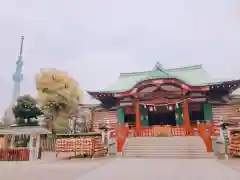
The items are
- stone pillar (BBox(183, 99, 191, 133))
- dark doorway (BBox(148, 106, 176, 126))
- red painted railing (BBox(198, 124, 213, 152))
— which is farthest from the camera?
dark doorway (BBox(148, 106, 176, 126))

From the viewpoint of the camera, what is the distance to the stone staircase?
1318 cm

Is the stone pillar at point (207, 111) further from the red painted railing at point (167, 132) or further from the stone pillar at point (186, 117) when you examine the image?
the red painted railing at point (167, 132)

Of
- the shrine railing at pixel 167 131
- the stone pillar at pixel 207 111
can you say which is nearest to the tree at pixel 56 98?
the shrine railing at pixel 167 131

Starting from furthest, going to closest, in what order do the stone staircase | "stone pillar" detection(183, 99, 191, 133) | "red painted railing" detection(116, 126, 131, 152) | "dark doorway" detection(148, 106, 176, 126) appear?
"dark doorway" detection(148, 106, 176, 126) → "stone pillar" detection(183, 99, 191, 133) → "red painted railing" detection(116, 126, 131, 152) → the stone staircase

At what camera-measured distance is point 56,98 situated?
23125 mm

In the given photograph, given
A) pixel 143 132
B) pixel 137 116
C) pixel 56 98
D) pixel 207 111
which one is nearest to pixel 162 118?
pixel 207 111

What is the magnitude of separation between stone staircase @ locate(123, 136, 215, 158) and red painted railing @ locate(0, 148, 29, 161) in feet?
21.2

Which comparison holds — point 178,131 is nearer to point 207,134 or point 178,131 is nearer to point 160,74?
point 207,134

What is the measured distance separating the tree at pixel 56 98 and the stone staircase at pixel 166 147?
10134 millimetres

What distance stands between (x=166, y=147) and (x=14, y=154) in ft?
32.8

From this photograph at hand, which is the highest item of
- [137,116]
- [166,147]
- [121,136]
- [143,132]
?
[137,116]

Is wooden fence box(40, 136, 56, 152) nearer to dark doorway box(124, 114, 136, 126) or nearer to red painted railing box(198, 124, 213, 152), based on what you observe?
dark doorway box(124, 114, 136, 126)

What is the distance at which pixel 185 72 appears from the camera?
2647 cm

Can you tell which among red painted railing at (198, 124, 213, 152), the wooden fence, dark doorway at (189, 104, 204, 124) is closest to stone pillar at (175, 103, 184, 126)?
dark doorway at (189, 104, 204, 124)
